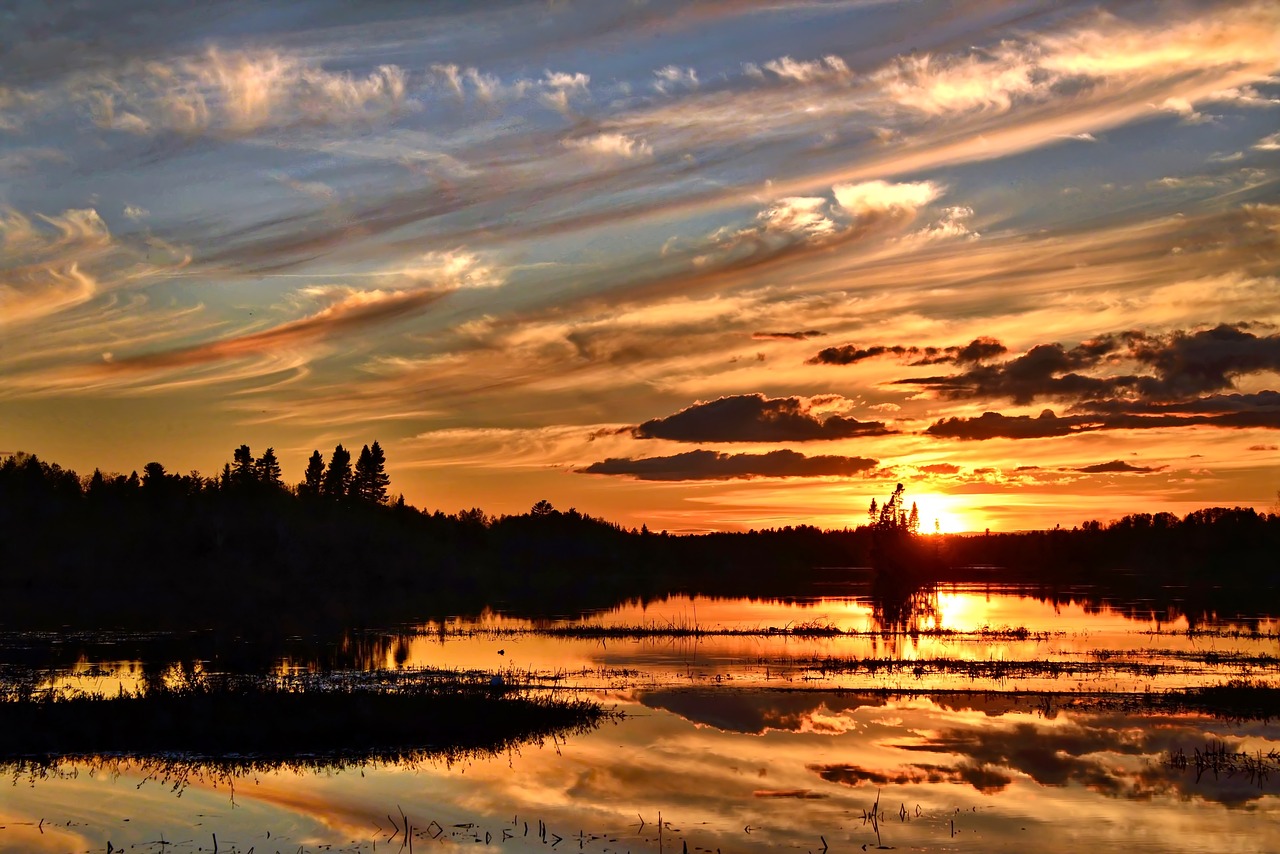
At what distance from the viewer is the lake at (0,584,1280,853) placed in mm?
22344

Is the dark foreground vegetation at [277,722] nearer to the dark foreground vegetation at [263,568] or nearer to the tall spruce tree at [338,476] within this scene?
the dark foreground vegetation at [263,568]

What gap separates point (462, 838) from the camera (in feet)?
72.2

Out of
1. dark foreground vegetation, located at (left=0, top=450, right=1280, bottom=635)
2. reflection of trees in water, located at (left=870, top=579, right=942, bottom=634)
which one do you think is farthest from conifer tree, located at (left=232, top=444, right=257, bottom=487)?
reflection of trees in water, located at (left=870, top=579, right=942, bottom=634)

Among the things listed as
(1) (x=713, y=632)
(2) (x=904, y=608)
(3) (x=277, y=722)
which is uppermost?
(3) (x=277, y=722)

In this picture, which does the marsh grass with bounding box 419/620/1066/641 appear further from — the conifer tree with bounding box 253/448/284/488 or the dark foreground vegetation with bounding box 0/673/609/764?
the conifer tree with bounding box 253/448/284/488

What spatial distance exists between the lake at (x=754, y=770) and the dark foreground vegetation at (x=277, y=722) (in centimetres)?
159

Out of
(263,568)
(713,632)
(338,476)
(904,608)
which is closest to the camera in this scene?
(713,632)

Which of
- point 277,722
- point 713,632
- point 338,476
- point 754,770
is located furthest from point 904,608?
point 338,476

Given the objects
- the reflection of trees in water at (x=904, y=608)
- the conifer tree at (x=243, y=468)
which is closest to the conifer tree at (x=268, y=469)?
the conifer tree at (x=243, y=468)

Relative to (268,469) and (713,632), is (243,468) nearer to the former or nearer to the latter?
(268,469)

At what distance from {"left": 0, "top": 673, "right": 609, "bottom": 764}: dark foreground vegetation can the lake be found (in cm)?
159

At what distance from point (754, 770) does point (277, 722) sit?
13825 mm

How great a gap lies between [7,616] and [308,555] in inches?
2217

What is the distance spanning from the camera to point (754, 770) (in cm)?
2859
